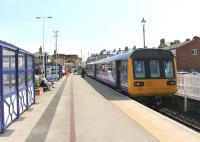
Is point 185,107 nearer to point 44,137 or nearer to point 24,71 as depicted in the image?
point 24,71

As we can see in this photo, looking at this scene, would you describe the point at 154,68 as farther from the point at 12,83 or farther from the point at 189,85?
the point at 12,83

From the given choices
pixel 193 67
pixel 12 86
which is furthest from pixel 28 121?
pixel 193 67

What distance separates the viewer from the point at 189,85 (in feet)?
66.5

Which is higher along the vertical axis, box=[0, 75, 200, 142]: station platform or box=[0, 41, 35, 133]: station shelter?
box=[0, 41, 35, 133]: station shelter

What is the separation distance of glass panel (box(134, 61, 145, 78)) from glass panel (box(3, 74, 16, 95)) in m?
9.52

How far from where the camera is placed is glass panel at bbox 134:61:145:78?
20.9 m

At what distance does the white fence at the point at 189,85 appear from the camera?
18.9m

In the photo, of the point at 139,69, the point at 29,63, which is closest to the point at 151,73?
the point at 139,69

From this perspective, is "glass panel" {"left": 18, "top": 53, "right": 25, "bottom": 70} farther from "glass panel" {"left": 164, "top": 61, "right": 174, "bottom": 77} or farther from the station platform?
"glass panel" {"left": 164, "top": 61, "right": 174, "bottom": 77}

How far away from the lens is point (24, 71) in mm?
14859

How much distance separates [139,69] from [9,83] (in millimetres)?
10433

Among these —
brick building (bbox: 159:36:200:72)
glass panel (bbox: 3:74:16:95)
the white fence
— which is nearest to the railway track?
the white fence

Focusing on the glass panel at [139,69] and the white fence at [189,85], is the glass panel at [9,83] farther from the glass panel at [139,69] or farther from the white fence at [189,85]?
the glass panel at [139,69]

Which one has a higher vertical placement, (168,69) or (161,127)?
(168,69)
